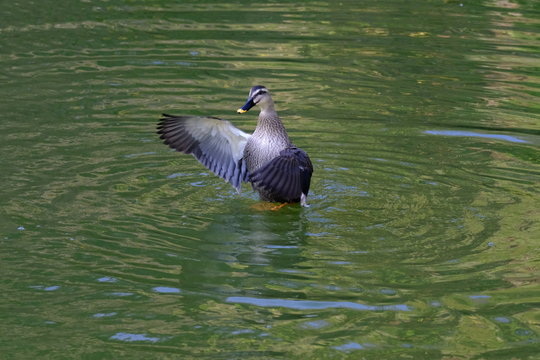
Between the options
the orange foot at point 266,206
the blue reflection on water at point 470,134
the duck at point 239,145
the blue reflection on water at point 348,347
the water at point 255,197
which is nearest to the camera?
the blue reflection on water at point 348,347

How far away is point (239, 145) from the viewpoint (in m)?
9.42

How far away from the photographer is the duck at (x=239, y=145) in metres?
8.86

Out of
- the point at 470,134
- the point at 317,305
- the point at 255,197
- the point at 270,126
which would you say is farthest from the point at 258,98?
the point at 317,305

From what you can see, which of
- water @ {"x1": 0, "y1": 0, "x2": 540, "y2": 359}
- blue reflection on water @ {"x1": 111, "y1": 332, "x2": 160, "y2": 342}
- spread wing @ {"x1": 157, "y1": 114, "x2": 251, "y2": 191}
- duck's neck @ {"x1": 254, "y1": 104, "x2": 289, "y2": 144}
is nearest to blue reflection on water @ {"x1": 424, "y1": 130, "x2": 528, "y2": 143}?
water @ {"x1": 0, "y1": 0, "x2": 540, "y2": 359}

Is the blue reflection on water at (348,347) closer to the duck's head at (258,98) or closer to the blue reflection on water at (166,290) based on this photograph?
the blue reflection on water at (166,290)

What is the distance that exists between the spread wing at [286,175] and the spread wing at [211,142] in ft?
2.00

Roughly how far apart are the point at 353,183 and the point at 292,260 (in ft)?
6.66

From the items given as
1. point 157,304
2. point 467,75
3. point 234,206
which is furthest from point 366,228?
point 467,75

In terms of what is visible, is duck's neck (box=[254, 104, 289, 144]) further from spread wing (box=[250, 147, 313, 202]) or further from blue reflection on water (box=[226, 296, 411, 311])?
blue reflection on water (box=[226, 296, 411, 311])

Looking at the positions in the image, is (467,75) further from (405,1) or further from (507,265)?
(507,265)

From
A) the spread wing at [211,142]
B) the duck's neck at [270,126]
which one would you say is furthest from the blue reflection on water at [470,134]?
the spread wing at [211,142]

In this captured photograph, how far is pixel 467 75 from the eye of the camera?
1328 centimetres

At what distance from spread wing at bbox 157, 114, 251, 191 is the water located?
271 mm

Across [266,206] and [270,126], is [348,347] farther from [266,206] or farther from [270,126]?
[270,126]
